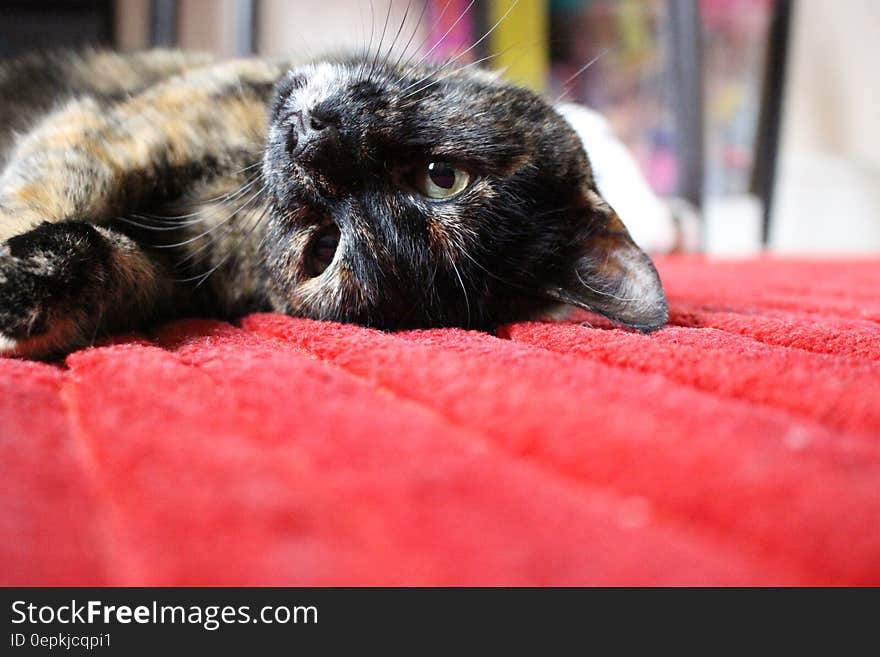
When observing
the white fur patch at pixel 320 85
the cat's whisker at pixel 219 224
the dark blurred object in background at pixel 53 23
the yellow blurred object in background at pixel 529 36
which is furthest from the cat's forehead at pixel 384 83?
the dark blurred object in background at pixel 53 23

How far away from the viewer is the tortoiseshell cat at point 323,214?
0.85 m

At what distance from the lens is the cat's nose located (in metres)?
0.85

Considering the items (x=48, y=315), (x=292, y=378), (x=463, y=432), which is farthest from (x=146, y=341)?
(x=463, y=432)

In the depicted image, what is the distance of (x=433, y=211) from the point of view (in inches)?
34.9

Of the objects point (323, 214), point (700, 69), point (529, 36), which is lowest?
point (323, 214)

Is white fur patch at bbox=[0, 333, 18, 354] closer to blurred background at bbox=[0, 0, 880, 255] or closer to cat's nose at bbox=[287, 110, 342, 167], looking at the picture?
cat's nose at bbox=[287, 110, 342, 167]

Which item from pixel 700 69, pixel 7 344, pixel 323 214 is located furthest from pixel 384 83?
pixel 700 69

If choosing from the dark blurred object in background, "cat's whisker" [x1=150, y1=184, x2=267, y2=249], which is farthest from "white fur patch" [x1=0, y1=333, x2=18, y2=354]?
the dark blurred object in background

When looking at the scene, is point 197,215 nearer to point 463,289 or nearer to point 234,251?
point 234,251

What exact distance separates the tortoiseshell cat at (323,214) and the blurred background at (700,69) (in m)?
1.77

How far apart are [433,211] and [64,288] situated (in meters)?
0.44

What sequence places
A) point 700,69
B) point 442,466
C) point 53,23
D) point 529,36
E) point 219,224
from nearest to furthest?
point 442,466
point 219,224
point 700,69
point 53,23
point 529,36

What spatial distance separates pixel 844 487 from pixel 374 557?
10.2 inches

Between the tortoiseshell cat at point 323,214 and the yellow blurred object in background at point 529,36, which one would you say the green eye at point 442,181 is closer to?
the tortoiseshell cat at point 323,214
